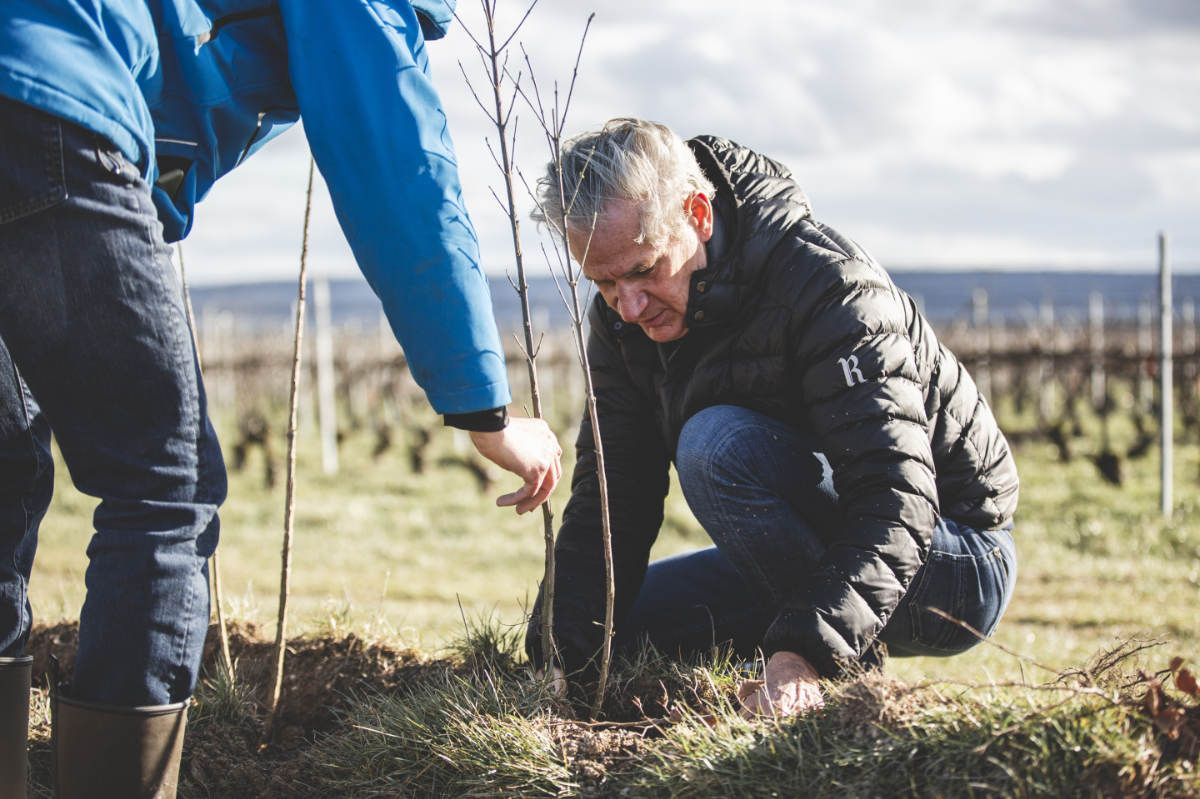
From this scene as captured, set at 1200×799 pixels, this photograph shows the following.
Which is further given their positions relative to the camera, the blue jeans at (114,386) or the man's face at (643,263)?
the man's face at (643,263)

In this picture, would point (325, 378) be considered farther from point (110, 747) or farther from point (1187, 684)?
point (1187, 684)

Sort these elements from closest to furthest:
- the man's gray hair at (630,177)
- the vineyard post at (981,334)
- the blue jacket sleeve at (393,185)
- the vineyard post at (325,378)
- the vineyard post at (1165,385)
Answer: the blue jacket sleeve at (393,185) < the man's gray hair at (630,177) < the vineyard post at (1165,385) < the vineyard post at (325,378) < the vineyard post at (981,334)

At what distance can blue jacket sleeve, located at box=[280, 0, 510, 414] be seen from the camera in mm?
1815

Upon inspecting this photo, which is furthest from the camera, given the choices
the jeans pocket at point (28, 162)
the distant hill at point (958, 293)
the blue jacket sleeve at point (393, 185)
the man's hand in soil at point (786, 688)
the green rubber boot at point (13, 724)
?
the distant hill at point (958, 293)

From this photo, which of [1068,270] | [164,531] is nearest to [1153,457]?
[164,531]


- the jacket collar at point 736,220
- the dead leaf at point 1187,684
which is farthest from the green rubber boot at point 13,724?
the dead leaf at point 1187,684

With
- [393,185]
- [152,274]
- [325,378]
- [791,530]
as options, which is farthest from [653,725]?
[325,378]

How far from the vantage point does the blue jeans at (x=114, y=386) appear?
1556 millimetres

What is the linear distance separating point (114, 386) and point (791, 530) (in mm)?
1510

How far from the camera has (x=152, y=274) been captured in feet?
5.37

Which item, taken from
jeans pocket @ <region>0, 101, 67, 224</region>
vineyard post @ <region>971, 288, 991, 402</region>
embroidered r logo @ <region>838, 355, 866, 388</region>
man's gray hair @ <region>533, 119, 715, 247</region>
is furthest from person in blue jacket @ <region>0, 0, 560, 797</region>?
vineyard post @ <region>971, 288, 991, 402</region>

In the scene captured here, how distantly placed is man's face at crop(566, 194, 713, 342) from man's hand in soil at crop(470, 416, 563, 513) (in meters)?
0.52

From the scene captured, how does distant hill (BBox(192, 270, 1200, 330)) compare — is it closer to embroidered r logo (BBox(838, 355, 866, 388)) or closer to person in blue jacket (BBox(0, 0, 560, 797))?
embroidered r logo (BBox(838, 355, 866, 388))

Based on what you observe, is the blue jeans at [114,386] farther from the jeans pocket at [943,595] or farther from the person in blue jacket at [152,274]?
the jeans pocket at [943,595]
